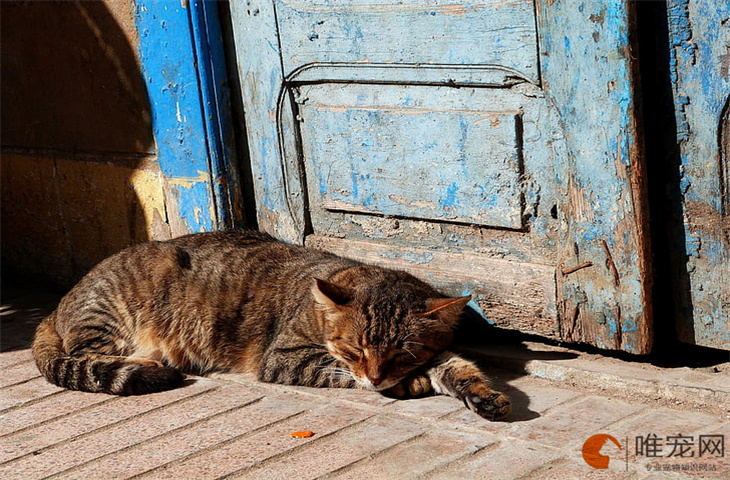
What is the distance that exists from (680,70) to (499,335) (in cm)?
153

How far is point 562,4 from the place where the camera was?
3520mm

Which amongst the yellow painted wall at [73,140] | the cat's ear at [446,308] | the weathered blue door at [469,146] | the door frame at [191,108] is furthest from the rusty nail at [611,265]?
the yellow painted wall at [73,140]

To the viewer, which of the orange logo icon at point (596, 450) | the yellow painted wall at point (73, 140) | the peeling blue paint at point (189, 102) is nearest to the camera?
the orange logo icon at point (596, 450)

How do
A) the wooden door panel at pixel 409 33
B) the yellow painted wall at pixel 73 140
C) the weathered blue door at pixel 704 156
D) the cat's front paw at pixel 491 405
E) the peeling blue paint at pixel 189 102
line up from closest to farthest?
the weathered blue door at pixel 704 156
the cat's front paw at pixel 491 405
the wooden door panel at pixel 409 33
the peeling blue paint at pixel 189 102
the yellow painted wall at pixel 73 140

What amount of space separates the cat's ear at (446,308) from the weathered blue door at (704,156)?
2.90 feet

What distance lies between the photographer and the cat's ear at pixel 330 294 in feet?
12.6

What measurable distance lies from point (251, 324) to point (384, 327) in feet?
2.76

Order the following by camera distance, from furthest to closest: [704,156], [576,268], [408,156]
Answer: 1. [408,156]
2. [576,268]
3. [704,156]

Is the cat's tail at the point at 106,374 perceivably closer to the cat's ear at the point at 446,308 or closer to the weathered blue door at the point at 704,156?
the cat's ear at the point at 446,308

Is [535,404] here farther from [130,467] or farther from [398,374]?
[130,467]

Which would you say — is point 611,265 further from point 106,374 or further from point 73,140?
point 73,140

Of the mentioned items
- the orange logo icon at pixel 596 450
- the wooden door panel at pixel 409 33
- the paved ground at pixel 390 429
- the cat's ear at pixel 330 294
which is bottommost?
the orange logo icon at pixel 596 450

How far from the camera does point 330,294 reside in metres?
3.87

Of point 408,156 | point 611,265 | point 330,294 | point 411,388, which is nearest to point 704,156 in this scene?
point 611,265
